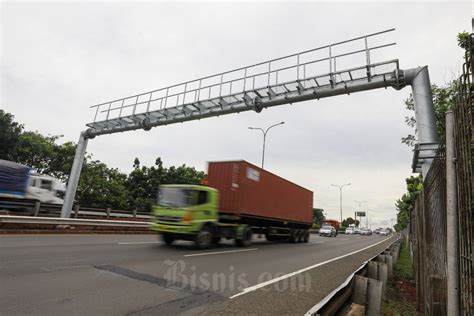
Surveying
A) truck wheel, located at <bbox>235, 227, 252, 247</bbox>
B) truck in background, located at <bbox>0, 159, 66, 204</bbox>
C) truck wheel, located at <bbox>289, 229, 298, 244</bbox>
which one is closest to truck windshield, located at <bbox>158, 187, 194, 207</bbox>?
truck wheel, located at <bbox>235, 227, 252, 247</bbox>

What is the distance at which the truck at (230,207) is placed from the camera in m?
12.5

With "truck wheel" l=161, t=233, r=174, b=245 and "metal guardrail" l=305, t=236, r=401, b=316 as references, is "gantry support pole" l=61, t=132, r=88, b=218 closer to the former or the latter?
"truck wheel" l=161, t=233, r=174, b=245

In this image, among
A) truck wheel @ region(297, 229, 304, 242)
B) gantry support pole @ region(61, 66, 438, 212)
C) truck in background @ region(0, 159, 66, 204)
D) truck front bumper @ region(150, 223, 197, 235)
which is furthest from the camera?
truck in background @ region(0, 159, 66, 204)

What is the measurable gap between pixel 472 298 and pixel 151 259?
27.0 ft

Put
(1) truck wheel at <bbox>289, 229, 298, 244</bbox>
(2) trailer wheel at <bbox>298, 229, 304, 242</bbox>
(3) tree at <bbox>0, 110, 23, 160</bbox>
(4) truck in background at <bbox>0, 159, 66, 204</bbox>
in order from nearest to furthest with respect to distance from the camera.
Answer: (1) truck wheel at <bbox>289, 229, 298, 244</bbox> → (2) trailer wheel at <bbox>298, 229, 304, 242</bbox> → (4) truck in background at <bbox>0, 159, 66, 204</bbox> → (3) tree at <bbox>0, 110, 23, 160</bbox>

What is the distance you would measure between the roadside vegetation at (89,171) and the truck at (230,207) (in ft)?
69.1

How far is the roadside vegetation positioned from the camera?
34.8 m

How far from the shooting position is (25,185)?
25.0m

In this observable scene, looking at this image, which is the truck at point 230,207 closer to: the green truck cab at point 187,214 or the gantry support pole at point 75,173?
the green truck cab at point 187,214

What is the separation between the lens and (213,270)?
8.37m

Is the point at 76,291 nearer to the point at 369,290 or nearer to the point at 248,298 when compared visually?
the point at 248,298

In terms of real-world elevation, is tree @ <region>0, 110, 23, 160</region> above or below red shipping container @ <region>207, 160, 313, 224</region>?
above

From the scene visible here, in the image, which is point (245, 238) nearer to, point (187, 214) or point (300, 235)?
point (187, 214)

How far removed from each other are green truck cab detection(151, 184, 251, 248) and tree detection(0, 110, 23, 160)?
29611 mm
